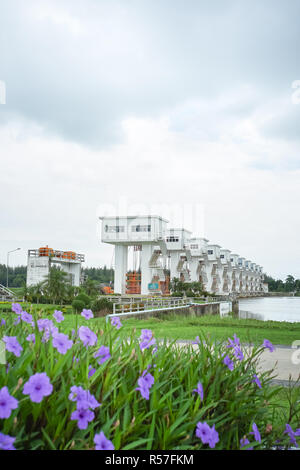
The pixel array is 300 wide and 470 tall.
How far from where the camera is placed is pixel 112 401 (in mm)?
1897

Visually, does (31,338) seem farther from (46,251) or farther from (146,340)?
(46,251)

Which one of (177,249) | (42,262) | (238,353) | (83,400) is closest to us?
(83,400)

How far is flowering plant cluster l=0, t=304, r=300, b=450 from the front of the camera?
1.54 m

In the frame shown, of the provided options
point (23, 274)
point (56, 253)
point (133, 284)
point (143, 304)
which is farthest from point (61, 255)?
point (23, 274)

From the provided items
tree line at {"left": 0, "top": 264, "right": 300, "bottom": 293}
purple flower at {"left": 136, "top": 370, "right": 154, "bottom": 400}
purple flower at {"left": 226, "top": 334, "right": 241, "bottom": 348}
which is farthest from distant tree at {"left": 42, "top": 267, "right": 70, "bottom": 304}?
purple flower at {"left": 136, "top": 370, "right": 154, "bottom": 400}

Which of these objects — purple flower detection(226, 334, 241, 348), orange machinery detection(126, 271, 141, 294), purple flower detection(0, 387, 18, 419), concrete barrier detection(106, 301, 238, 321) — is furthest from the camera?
orange machinery detection(126, 271, 141, 294)

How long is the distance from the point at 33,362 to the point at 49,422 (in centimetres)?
41

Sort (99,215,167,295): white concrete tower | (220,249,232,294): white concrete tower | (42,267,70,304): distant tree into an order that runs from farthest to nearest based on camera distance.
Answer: (220,249,232,294): white concrete tower → (99,215,167,295): white concrete tower → (42,267,70,304): distant tree

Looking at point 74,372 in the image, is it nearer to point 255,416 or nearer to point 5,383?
point 5,383

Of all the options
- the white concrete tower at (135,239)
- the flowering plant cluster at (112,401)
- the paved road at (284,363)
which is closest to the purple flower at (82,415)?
the flowering plant cluster at (112,401)

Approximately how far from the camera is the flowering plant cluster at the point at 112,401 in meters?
1.54

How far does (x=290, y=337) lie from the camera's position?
516 inches

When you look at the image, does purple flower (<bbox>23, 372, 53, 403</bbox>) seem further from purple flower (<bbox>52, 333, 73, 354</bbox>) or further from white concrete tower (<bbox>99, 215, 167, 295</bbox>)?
white concrete tower (<bbox>99, 215, 167, 295</bbox>)
